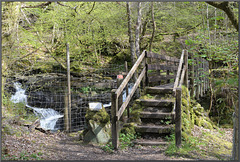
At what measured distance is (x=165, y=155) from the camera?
4.20 meters

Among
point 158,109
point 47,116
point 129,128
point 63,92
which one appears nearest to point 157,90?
point 158,109

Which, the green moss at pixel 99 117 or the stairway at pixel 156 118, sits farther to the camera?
the green moss at pixel 99 117

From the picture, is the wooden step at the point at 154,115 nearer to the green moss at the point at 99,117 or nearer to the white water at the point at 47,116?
the green moss at the point at 99,117

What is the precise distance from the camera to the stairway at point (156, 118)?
506 centimetres

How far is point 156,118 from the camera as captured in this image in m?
5.53

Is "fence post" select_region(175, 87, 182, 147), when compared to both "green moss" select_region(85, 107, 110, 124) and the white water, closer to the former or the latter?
"green moss" select_region(85, 107, 110, 124)

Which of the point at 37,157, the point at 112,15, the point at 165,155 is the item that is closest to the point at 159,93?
the point at 165,155

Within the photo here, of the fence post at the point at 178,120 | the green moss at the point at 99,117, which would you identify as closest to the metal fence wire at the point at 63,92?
the green moss at the point at 99,117

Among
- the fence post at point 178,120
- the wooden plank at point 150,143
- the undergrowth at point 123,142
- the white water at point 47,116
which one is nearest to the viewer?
the fence post at point 178,120

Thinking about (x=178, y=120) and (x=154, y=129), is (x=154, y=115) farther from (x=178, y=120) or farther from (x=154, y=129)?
(x=178, y=120)

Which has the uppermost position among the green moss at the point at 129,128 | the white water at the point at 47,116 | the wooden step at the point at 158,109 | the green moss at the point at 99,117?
the wooden step at the point at 158,109

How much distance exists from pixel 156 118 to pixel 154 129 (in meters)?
0.49

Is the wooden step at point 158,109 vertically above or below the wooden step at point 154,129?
above

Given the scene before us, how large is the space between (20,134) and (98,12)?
725 centimetres
